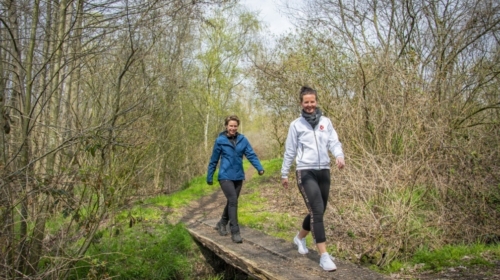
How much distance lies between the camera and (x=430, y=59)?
27.5 ft

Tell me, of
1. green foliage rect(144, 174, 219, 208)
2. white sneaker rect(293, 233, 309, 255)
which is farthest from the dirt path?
white sneaker rect(293, 233, 309, 255)

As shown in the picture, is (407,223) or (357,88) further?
(357,88)

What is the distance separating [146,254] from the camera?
268 inches

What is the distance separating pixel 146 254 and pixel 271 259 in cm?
278

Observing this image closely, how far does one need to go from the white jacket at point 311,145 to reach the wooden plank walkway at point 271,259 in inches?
40.0

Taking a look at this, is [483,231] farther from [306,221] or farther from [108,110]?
[108,110]

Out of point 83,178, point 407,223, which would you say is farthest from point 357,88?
point 83,178

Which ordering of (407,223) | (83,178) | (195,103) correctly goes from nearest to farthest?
(83,178), (407,223), (195,103)

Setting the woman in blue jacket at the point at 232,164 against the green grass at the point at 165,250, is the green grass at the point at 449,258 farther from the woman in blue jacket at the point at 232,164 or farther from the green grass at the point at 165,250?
the woman in blue jacket at the point at 232,164

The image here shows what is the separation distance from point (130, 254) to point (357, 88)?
17.7ft

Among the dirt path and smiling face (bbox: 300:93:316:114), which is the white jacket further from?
the dirt path

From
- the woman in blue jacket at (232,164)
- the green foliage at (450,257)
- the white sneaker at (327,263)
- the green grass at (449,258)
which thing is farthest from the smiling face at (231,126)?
the green foliage at (450,257)

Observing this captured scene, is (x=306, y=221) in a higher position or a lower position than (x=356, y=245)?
higher

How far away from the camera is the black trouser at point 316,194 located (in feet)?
14.6
